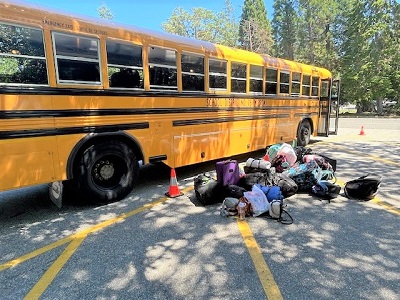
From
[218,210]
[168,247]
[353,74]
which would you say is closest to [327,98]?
[218,210]

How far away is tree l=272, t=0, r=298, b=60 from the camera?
36.1 meters

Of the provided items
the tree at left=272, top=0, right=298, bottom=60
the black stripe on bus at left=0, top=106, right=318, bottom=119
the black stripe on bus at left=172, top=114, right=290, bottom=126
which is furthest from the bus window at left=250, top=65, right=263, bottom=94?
the tree at left=272, top=0, right=298, bottom=60

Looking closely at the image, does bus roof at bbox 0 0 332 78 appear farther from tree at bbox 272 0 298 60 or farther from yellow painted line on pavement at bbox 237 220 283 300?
tree at bbox 272 0 298 60

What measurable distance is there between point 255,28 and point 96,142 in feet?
109

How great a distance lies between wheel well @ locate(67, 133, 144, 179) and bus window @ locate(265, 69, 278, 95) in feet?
13.3

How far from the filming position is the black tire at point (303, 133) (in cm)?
936

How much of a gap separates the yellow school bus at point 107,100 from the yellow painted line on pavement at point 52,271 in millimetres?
1108

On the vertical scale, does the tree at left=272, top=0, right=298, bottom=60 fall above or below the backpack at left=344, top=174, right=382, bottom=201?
above

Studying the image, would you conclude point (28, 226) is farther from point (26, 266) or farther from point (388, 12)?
point (388, 12)

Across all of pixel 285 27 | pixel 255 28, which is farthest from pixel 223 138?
pixel 285 27

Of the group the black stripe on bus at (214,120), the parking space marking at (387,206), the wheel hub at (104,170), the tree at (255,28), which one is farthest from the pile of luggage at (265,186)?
the tree at (255,28)

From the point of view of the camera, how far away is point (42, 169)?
3.98m

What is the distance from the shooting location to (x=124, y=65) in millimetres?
4668

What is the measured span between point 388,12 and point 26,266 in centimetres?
3440
